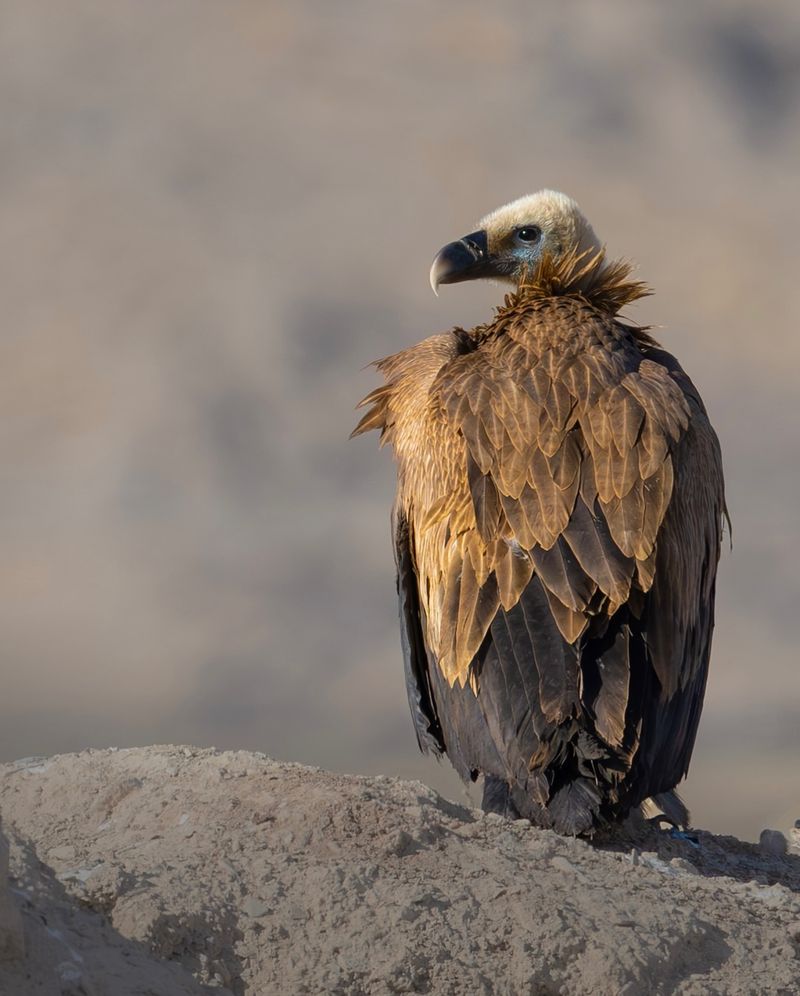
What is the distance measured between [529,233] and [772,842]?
5.44 meters

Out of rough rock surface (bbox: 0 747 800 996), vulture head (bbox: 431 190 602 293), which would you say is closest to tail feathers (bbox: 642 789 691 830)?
rough rock surface (bbox: 0 747 800 996)

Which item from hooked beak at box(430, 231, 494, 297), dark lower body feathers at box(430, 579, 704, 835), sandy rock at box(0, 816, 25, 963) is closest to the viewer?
sandy rock at box(0, 816, 25, 963)

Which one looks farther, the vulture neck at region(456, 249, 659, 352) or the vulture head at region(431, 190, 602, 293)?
the vulture head at region(431, 190, 602, 293)

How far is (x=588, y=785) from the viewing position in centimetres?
716

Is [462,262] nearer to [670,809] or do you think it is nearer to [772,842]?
[670,809]

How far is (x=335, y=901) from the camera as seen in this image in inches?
196

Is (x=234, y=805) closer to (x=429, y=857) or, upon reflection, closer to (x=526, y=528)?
(x=429, y=857)

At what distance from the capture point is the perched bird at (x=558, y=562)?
720 centimetres

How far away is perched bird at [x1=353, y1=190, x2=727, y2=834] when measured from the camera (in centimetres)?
720

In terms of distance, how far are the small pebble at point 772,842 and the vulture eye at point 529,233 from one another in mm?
5306

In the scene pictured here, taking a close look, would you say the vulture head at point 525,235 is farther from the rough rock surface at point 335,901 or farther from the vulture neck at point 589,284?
the rough rock surface at point 335,901

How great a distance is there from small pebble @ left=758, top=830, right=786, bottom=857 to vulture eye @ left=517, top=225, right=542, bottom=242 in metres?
5.31

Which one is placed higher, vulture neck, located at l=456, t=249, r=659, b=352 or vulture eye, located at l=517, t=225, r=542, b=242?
vulture eye, located at l=517, t=225, r=542, b=242

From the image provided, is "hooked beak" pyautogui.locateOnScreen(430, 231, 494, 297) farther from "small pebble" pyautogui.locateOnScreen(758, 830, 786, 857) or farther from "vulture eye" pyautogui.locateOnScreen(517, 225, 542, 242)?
"small pebble" pyautogui.locateOnScreen(758, 830, 786, 857)
